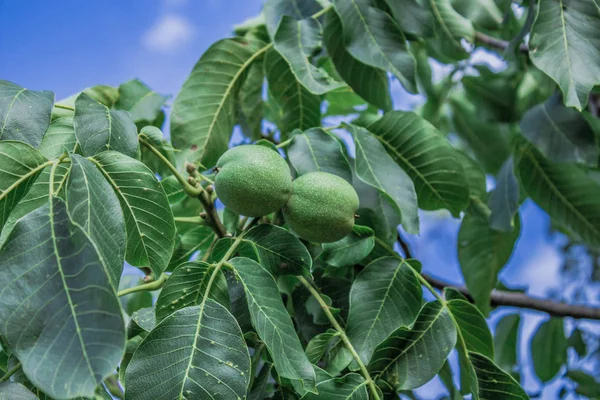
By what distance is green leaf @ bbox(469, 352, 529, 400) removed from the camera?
2.33ft

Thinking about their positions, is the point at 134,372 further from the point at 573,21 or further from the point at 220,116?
the point at 573,21

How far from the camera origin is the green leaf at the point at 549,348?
1.39 m

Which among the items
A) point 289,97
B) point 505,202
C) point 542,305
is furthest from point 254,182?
point 542,305

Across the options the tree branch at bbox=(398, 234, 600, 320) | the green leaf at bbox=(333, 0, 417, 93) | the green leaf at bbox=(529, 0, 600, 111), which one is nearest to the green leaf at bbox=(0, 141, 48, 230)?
the green leaf at bbox=(333, 0, 417, 93)

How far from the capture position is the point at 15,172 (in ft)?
2.04

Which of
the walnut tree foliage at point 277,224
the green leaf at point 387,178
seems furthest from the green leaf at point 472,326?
the green leaf at point 387,178

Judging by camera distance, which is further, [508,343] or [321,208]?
[508,343]

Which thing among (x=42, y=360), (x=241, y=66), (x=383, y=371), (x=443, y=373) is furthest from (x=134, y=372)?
(x=241, y=66)

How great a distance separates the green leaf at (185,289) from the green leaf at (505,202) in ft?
1.74

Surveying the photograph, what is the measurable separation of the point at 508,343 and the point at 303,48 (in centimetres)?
84

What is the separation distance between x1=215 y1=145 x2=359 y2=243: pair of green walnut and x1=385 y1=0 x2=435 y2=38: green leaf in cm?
33

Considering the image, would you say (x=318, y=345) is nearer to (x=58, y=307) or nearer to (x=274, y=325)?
(x=274, y=325)

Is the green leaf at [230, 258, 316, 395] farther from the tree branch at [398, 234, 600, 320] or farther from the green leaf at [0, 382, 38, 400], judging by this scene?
the tree branch at [398, 234, 600, 320]

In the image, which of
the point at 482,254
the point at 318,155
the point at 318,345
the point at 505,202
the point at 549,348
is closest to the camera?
the point at 318,345
